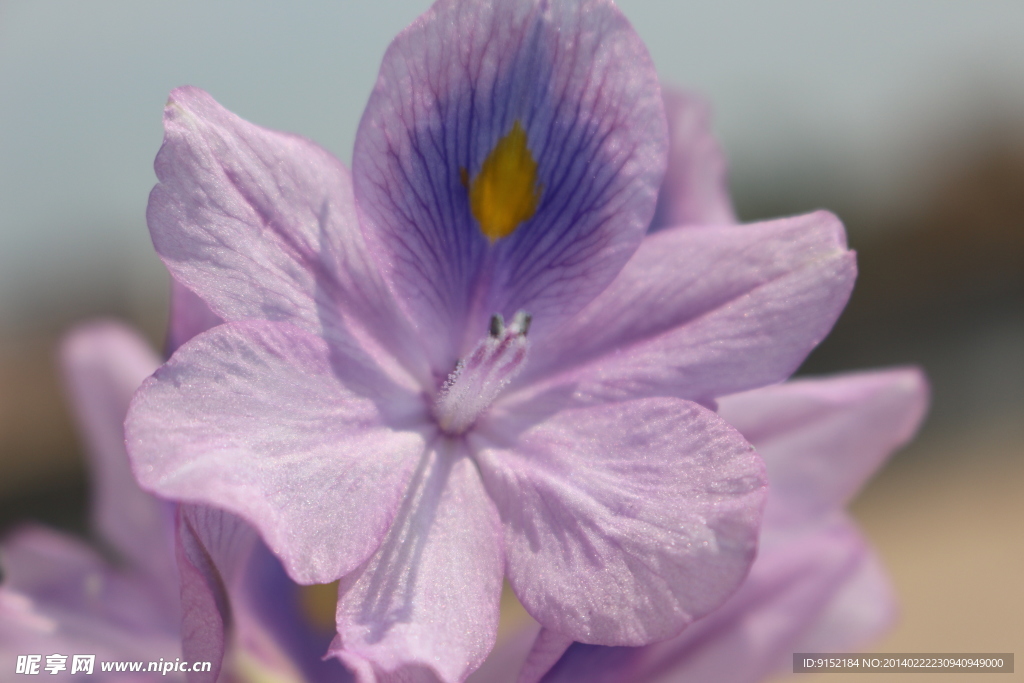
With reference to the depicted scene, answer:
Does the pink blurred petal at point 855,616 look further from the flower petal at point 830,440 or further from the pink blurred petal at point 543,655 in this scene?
the pink blurred petal at point 543,655

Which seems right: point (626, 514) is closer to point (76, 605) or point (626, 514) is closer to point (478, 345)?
point (478, 345)

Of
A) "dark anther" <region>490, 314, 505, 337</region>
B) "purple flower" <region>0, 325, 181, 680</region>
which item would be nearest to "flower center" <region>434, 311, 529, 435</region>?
"dark anther" <region>490, 314, 505, 337</region>

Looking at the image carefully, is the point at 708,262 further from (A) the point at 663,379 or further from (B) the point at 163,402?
(B) the point at 163,402

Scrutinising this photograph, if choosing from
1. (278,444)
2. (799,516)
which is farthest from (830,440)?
(278,444)

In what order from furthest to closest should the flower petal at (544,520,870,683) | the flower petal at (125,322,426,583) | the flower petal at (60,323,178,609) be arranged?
the flower petal at (60,323,178,609)
the flower petal at (544,520,870,683)
the flower petal at (125,322,426,583)

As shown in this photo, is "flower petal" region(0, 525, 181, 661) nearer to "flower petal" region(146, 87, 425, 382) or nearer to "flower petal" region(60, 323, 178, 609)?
"flower petal" region(60, 323, 178, 609)

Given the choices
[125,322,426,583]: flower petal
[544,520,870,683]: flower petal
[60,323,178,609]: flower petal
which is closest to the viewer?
[125,322,426,583]: flower petal
